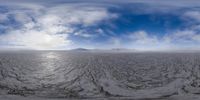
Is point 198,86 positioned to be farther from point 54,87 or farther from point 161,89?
point 54,87

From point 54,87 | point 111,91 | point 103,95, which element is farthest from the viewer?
point 54,87

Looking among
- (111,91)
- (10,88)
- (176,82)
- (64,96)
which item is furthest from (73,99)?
(176,82)

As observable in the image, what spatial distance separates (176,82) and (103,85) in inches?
456

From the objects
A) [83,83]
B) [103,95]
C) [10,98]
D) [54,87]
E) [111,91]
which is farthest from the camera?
[83,83]

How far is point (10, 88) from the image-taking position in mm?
32406

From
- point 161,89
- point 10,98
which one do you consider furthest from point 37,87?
point 161,89

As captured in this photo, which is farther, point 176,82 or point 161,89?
point 176,82

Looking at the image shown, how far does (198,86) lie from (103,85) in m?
13.3

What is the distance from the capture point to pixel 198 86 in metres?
33.9

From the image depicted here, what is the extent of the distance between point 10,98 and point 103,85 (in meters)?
13.0

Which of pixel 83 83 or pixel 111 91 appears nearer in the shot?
pixel 111 91

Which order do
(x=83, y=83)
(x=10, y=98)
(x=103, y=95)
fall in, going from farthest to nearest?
(x=83, y=83)
(x=103, y=95)
(x=10, y=98)

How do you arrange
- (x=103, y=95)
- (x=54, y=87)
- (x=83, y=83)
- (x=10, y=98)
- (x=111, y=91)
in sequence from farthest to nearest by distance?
1. (x=83, y=83)
2. (x=54, y=87)
3. (x=111, y=91)
4. (x=103, y=95)
5. (x=10, y=98)

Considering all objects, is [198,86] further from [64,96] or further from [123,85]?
[64,96]
